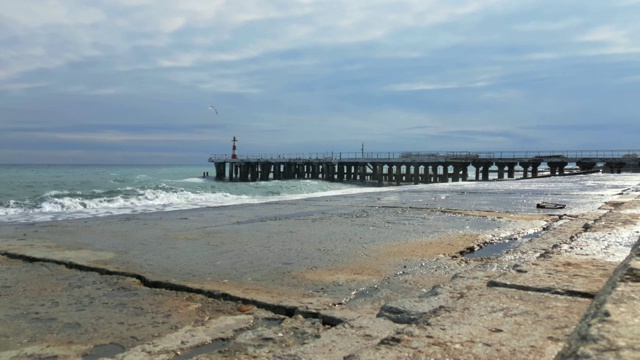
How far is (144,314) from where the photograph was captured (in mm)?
3969

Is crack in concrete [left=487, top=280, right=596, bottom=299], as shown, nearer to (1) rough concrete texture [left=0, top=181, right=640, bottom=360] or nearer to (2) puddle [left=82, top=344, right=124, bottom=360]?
(1) rough concrete texture [left=0, top=181, right=640, bottom=360]

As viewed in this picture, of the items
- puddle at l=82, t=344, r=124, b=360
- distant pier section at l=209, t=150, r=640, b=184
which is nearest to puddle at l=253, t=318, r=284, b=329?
puddle at l=82, t=344, r=124, b=360

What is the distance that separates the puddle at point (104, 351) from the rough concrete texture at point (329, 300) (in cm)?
2

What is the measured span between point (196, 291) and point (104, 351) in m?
1.41

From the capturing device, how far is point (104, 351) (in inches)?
127

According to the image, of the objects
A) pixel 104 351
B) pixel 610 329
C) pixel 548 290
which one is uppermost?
pixel 610 329

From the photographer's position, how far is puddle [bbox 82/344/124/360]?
3135mm

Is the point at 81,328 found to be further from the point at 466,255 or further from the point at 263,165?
the point at 263,165

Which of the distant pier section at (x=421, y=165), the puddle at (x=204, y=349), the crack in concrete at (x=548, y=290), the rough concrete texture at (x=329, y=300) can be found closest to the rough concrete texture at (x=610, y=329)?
the rough concrete texture at (x=329, y=300)

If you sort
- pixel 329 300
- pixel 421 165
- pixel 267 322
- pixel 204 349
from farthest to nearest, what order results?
pixel 421 165, pixel 329 300, pixel 267 322, pixel 204 349

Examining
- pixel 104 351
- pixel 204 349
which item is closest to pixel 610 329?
pixel 204 349

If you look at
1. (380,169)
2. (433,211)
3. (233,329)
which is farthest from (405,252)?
(380,169)

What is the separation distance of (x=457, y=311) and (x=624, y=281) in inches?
33.5

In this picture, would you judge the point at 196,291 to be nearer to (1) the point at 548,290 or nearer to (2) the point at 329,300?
(2) the point at 329,300
